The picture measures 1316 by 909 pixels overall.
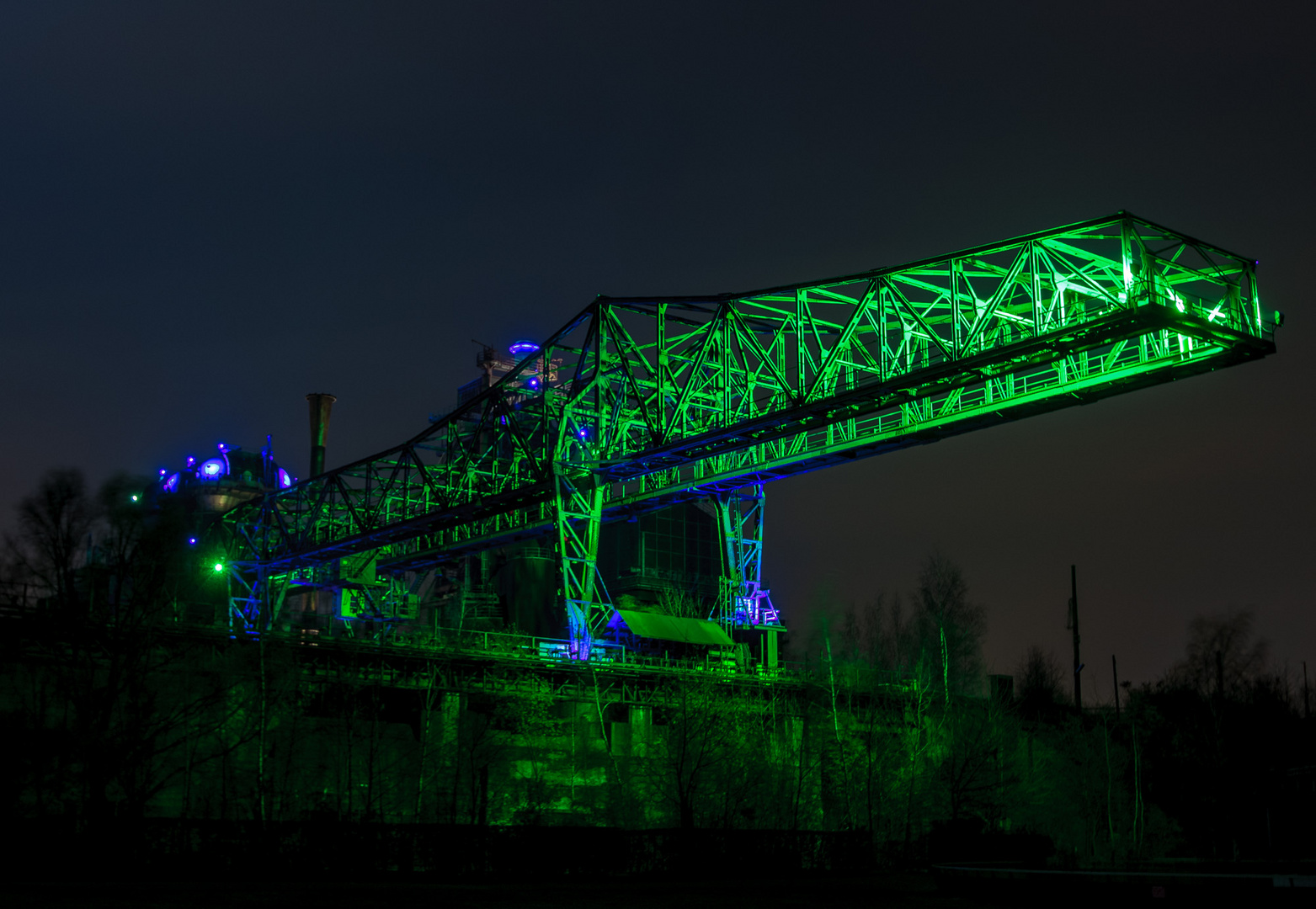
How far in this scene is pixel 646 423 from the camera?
50906 millimetres

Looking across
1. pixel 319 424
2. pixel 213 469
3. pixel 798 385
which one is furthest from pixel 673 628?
pixel 213 469

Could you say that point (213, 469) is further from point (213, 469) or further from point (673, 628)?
point (673, 628)

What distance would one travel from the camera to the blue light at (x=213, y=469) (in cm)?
10075

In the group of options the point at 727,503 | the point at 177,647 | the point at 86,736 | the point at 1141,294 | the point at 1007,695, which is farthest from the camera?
the point at 1007,695

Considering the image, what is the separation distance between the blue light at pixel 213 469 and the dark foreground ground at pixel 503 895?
75.6m

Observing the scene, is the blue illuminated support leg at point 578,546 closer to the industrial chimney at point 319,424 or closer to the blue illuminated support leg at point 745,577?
the blue illuminated support leg at point 745,577

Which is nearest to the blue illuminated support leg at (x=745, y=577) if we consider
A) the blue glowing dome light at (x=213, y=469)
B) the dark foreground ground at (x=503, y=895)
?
the dark foreground ground at (x=503, y=895)

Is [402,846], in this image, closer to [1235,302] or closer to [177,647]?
[177,647]

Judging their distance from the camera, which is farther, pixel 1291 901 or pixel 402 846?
pixel 402 846

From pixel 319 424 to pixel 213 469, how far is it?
1130cm

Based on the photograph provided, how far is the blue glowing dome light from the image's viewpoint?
331 ft

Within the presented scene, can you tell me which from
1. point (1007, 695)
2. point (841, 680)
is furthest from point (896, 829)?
point (1007, 695)

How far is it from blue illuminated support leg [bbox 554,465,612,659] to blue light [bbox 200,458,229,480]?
168 feet

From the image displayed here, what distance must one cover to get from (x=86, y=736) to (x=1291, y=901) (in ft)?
82.9
